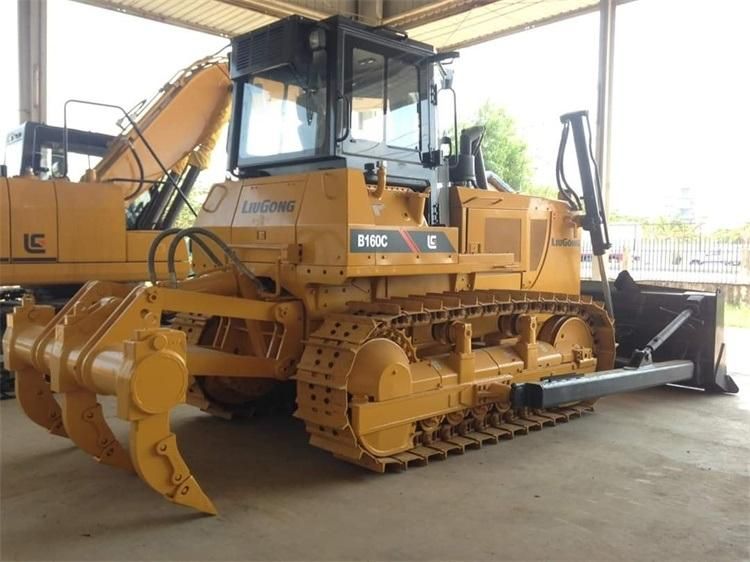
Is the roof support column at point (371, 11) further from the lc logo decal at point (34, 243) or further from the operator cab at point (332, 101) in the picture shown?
the operator cab at point (332, 101)

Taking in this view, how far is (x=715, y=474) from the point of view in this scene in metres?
4.65

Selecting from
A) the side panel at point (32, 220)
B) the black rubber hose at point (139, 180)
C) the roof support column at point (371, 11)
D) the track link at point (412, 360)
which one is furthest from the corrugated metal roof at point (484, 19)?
A: the side panel at point (32, 220)

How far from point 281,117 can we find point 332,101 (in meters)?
0.59

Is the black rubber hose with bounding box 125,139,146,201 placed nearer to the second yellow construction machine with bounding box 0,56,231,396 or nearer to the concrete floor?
the second yellow construction machine with bounding box 0,56,231,396

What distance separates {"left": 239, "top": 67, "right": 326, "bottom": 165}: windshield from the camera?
4988mm

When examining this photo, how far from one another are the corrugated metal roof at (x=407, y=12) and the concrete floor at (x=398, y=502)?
8.04m

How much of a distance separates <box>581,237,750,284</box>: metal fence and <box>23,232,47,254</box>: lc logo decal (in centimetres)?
1052

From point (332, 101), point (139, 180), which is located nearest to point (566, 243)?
point (332, 101)

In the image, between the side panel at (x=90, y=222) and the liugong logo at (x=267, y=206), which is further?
the side panel at (x=90, y=222)

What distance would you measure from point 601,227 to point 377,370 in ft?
11.7

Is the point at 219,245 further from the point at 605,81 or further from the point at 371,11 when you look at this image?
the point at 371,11

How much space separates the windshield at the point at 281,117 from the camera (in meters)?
4.99

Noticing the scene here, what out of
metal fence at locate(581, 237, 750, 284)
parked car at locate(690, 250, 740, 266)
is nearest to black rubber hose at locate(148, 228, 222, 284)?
metal fence at locate(581, 237, 750, 284)

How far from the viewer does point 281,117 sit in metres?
5.28
